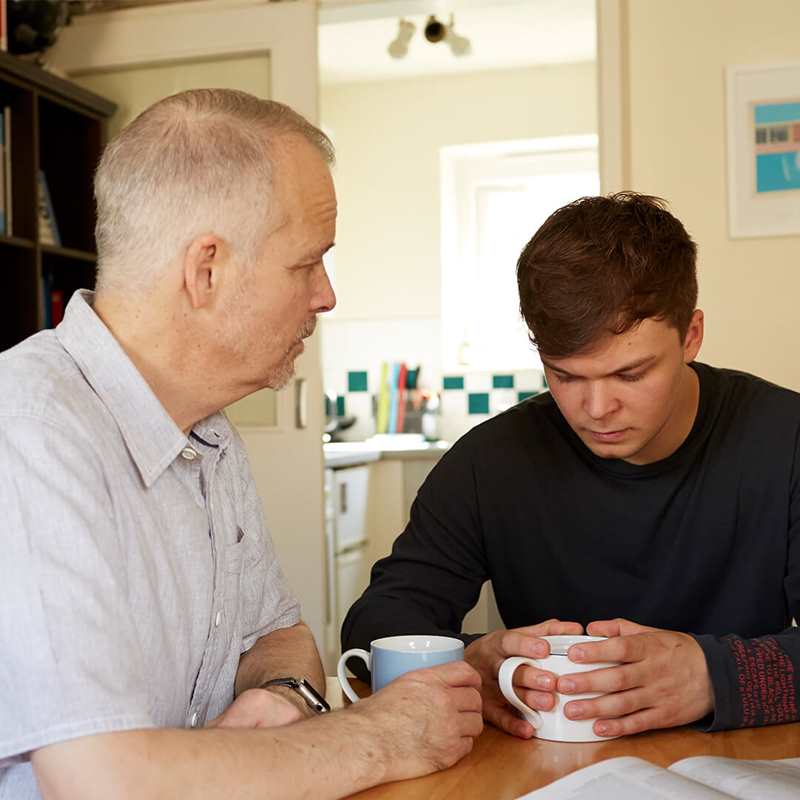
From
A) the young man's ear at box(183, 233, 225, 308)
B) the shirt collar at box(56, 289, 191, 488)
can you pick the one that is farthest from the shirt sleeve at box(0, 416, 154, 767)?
the young man's ear at box(183, 233, 225, 308)

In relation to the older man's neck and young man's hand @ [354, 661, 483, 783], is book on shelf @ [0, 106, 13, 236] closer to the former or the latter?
the older man's neck

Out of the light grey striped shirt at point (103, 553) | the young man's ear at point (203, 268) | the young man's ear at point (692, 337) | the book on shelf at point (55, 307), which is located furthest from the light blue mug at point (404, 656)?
the book on shelf at point (55, 307)

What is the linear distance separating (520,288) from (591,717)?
60cm

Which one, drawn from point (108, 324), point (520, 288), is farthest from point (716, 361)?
point (108, 324)

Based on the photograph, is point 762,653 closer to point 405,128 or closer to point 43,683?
point 43,683

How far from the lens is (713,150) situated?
303cm

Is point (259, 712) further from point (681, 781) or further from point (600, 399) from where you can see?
point (600, 399)

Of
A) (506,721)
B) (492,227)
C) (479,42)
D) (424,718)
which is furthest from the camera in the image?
(492,227)

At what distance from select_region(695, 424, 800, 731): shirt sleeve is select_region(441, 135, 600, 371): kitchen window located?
157 inches

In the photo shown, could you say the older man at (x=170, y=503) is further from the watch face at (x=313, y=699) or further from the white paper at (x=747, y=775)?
the white paper at (x=747, y=775)

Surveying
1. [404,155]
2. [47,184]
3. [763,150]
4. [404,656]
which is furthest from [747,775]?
[404,155]

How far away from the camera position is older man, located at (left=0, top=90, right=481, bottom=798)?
2.76ft

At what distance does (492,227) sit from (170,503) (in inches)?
173

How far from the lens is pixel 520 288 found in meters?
1.45
